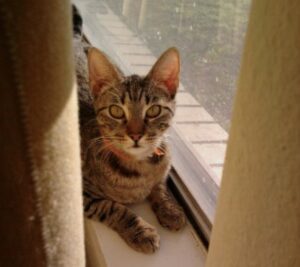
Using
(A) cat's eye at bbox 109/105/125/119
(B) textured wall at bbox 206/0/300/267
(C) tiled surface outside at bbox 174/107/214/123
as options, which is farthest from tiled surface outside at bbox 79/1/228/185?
(B) textured wall at bbox 206/0/300/267

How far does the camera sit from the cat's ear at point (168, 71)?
2.55 feet

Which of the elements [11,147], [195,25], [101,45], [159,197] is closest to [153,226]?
[159,197]

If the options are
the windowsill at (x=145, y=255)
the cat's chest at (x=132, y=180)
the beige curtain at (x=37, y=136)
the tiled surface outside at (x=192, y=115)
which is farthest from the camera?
the tiled surface outside at (x=192, y=115)

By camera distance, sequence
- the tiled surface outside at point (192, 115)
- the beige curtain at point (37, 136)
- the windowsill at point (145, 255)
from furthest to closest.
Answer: the tiled surface outside at point (192, 115), the windowsill at point (145, 255), the beige curtain at point (37, 136)

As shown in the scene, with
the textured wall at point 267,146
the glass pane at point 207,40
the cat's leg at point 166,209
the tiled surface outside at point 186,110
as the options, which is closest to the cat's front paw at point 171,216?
the cat's leg at point 166,209

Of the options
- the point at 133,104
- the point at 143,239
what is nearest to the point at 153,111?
the point at 133,104

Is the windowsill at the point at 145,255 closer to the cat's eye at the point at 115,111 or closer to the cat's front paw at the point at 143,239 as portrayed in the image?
the cat's front paw at the point at 143,239

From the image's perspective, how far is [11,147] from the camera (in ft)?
0.92

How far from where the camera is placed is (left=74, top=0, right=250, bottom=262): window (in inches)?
32.0

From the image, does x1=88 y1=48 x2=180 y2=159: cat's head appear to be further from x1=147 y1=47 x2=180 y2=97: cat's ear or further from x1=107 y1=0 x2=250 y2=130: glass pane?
x1=107 y1=0 x2=250 y2=130: glass pane

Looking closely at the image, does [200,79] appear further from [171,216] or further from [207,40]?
[171,216]

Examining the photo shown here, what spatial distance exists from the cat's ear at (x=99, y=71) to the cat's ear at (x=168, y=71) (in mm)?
80

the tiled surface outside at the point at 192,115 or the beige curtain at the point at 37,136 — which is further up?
the beige curtain at the point at 37,136

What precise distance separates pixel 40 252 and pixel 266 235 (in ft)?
0.67
